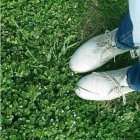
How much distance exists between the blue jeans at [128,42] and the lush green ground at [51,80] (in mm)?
395

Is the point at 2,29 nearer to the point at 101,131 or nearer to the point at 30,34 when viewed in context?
the point at 30,34

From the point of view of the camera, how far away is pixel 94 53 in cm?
280

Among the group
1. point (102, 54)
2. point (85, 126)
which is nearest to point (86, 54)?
point (102, 54)

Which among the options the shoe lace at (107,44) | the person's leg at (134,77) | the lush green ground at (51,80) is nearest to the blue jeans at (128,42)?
the person's leg at (134,77)

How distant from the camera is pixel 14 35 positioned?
278cm

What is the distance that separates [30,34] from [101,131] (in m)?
0.82

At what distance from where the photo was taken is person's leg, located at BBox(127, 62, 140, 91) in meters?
2.47

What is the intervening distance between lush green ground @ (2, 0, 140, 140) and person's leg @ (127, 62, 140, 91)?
0.38m

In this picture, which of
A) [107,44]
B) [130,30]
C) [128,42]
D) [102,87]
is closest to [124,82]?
[102,87]

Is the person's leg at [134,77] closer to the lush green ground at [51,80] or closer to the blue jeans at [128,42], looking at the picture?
the blue jeans at [128,42]

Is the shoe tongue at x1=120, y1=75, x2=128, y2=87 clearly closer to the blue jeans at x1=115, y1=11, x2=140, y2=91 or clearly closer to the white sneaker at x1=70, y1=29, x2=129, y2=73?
the blue jeans at x1=115, y1=11, x2=140, y2=91

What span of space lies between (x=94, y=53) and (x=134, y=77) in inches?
16.0

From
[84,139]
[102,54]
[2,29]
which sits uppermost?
[2,29]

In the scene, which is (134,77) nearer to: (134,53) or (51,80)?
(134,53)
